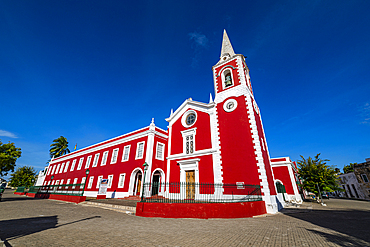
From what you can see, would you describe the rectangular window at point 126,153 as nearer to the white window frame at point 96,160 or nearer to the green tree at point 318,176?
the white window frame at point 96,160

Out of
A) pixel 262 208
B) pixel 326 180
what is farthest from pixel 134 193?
pixel 326 180

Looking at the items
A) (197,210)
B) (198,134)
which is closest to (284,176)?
(198,134)

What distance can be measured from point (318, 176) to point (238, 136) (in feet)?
39.5

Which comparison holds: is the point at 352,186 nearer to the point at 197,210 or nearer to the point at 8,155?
the point at 197,210

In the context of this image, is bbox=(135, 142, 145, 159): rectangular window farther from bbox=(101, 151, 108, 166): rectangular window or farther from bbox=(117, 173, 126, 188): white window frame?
bbox=(101, 151, 108, 166): rectangular window

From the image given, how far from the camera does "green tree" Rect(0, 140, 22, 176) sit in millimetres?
14906

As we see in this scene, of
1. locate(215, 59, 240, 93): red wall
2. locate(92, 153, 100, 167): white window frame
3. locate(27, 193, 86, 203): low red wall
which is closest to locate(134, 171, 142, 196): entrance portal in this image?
locate(27, 193, 86, 203): low red wall

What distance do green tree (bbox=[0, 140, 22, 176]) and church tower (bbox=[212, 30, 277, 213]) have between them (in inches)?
797

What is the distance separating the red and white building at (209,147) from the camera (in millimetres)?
12648

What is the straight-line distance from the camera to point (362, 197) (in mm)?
28844

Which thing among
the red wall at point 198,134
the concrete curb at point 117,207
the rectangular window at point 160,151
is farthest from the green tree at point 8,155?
the red wall at point 198,134

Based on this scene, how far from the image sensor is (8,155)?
49.3 ft

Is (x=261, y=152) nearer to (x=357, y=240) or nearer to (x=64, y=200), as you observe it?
(x=357, y=240)

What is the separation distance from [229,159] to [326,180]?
12904 millimetres
